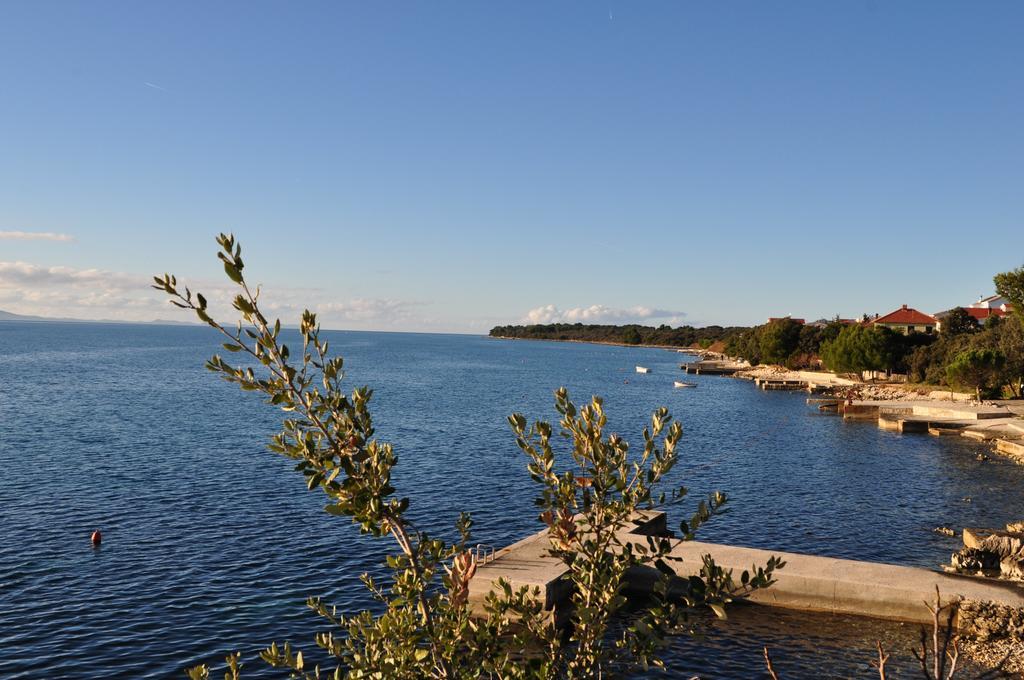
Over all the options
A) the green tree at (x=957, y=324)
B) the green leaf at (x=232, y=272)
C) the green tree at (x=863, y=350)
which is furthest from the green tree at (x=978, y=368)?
the green leaf at (x=232, y=272)

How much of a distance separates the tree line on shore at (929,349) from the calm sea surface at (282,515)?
15391 mm

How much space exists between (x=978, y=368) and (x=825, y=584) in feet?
206

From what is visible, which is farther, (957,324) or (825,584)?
(957,324)

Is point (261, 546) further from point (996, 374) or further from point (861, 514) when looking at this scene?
point (996, 374)

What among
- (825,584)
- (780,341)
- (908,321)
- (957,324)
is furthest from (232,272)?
(908,321)

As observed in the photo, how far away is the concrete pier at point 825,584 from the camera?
77.2 ft

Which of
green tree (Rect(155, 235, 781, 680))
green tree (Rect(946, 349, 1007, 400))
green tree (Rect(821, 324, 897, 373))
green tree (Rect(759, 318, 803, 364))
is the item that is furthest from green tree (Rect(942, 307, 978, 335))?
green tree (Rect(155, 235, 781, 680))

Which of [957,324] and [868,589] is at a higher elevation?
[957,324]

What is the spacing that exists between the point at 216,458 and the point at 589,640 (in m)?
49.5

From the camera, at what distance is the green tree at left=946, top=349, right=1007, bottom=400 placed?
2970 inches

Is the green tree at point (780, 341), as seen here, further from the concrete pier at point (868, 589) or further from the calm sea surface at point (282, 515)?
the concrete pier at point (868, 589)

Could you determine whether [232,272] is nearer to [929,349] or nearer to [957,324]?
[929,349]

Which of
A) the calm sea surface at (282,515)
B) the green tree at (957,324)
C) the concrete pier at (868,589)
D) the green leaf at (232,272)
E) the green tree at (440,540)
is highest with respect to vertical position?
the green tree at (957,324)

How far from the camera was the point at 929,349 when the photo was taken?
331ft
